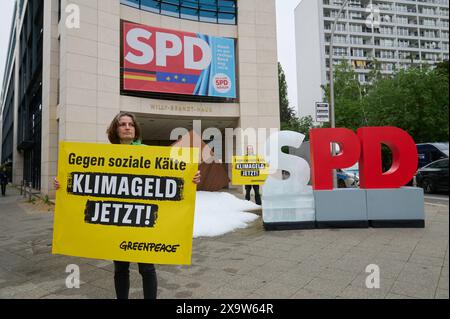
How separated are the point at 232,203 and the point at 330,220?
13.5 feet

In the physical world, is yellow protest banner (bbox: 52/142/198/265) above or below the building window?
below

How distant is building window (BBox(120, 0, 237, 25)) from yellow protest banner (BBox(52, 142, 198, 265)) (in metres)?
15.1

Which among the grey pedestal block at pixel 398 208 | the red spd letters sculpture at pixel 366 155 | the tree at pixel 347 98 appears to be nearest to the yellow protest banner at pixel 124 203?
the red spd letters sculpture at pixel 366 155

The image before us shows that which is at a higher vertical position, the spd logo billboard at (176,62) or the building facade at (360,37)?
the building facade at (360,37)

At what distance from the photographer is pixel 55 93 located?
15719 mm

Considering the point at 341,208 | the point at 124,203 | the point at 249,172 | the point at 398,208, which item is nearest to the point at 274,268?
the point at 124,203

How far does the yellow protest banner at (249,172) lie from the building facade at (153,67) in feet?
21.2

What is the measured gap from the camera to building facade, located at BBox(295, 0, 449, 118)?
58.4 metres

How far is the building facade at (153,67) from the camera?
535 inches

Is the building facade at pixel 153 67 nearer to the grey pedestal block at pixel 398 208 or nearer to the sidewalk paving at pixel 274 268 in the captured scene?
the sidewalk paving at pixel 274 268

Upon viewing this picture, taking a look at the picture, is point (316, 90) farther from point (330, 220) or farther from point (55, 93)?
point (330, 220)

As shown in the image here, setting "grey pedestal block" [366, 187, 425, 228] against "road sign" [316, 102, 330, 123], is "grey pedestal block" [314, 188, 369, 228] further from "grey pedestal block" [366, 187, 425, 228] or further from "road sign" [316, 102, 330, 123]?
"road sign" [316, 102, 330, 123]

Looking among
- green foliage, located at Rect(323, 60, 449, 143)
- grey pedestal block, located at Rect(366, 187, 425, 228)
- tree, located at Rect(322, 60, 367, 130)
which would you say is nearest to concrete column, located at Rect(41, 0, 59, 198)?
grey pedestal block, located at Rect(366, 187, 425, 228)

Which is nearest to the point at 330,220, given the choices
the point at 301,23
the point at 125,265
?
the point at 125,265
